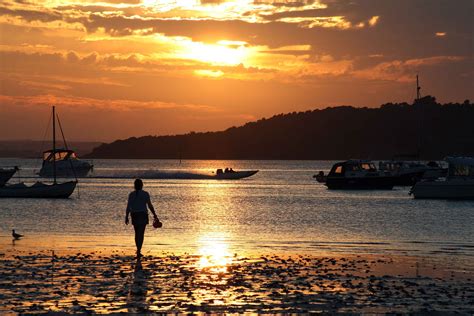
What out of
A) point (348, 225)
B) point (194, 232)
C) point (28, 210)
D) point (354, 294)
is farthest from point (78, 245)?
point (28, 210)

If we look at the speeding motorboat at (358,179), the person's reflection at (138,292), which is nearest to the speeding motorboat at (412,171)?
the speeding motorboat at (358,179)

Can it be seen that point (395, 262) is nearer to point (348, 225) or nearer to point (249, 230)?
point (249, 230)

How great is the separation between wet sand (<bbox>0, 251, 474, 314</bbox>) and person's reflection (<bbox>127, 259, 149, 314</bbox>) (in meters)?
0.02

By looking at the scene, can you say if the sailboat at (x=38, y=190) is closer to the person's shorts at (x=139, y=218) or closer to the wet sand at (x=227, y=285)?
the wet sand at (x=227, y=285)

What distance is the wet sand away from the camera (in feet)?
50.1

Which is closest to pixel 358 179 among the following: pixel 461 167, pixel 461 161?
pixel 461 167

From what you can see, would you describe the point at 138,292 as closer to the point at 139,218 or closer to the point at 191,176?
the point at 139,218

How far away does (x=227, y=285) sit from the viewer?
59.5 ft

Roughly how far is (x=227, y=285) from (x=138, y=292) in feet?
7.23

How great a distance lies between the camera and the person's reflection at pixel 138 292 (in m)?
14.9

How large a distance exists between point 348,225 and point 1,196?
133 ft

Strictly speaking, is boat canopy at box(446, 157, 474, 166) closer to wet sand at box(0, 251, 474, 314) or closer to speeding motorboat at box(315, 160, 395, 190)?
speeding motorboat at box(315, 160, 395, 190)

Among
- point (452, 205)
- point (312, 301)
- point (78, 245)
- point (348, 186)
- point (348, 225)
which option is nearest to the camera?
point (312, 301)

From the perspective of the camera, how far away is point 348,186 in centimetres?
9312
